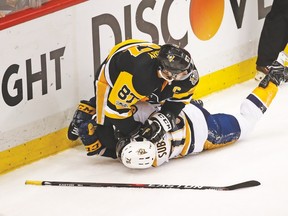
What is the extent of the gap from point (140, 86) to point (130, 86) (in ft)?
0.16

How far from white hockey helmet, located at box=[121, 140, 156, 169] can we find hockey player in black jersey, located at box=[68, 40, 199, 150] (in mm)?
66

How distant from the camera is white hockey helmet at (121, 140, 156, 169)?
5109 mm

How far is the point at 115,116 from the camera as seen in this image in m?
5.14

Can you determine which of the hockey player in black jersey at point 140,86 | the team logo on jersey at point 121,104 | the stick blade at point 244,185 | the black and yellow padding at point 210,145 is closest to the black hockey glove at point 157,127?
the hockey player in black jersey at point 140,86

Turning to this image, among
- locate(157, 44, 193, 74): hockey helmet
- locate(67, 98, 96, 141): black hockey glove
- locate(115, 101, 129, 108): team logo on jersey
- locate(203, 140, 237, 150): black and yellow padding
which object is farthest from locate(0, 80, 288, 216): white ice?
locate(157, 44, 193, 74): hockey helmet

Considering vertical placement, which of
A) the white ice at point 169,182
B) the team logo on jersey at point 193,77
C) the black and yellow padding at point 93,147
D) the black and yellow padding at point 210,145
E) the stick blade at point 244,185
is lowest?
the white ice at point 169,182

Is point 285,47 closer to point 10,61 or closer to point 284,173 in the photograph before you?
point 284,173

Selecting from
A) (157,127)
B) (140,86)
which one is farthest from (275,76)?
(140,86)

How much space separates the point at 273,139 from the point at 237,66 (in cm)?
103

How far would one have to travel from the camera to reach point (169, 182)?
5.09 meters

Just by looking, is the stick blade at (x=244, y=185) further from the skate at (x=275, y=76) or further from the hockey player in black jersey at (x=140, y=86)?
the skate at (x=275, y=76)

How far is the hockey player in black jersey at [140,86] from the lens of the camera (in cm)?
500

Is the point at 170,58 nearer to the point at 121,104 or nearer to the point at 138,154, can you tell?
the point at 121,104

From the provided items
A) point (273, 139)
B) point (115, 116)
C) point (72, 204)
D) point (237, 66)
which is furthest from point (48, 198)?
point (237, 66)
